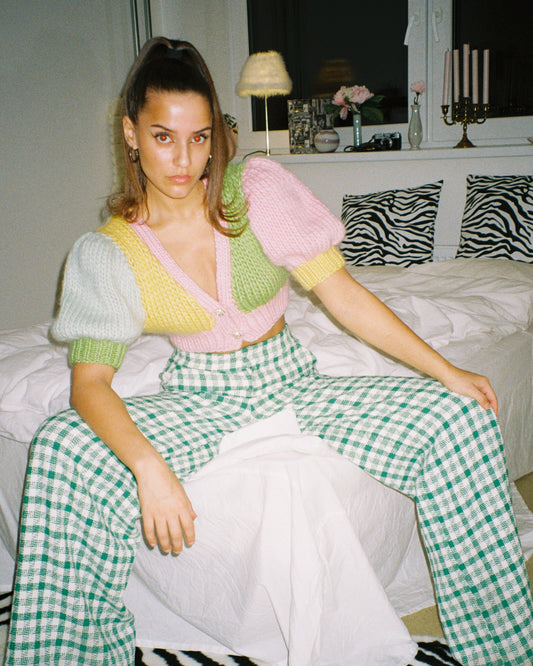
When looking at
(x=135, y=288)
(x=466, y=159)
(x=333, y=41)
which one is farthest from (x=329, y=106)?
(x=135, y=288)

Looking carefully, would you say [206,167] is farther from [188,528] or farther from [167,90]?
[188,528]

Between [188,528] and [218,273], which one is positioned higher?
[218,273]

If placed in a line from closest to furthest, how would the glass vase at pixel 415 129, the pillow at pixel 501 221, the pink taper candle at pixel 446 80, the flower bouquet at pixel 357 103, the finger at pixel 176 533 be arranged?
1. the finger at pixel 176 533
2. the pillow at pixel 501 221
3. the pink taper candle at pixel 446 80
4. the glass vase at pixel 415 129
5. the flower bouquet at pixel 357 103

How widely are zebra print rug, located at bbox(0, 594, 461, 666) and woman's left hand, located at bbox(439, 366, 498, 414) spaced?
0.48 meters

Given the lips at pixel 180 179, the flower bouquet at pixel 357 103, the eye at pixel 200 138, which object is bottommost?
the lips at pixel 180 179

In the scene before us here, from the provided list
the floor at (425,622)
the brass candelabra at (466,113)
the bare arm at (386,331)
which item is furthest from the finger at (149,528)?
the brass candelabra at (466,113)

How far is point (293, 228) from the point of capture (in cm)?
110

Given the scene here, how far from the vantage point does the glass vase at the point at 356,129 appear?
3062 millimetres

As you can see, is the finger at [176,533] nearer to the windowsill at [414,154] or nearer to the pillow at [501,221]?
the pillow at [501,221]

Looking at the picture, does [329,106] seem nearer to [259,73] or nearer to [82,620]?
[259,73]

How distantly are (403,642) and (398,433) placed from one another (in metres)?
0.37

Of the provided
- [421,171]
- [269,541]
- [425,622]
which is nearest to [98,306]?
[269,541]

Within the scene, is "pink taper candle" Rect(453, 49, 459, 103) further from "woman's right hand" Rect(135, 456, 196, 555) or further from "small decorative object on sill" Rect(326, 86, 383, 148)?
"woman's right hand" Rect(135, 456, 196, 555)

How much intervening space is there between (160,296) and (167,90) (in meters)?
0.35
